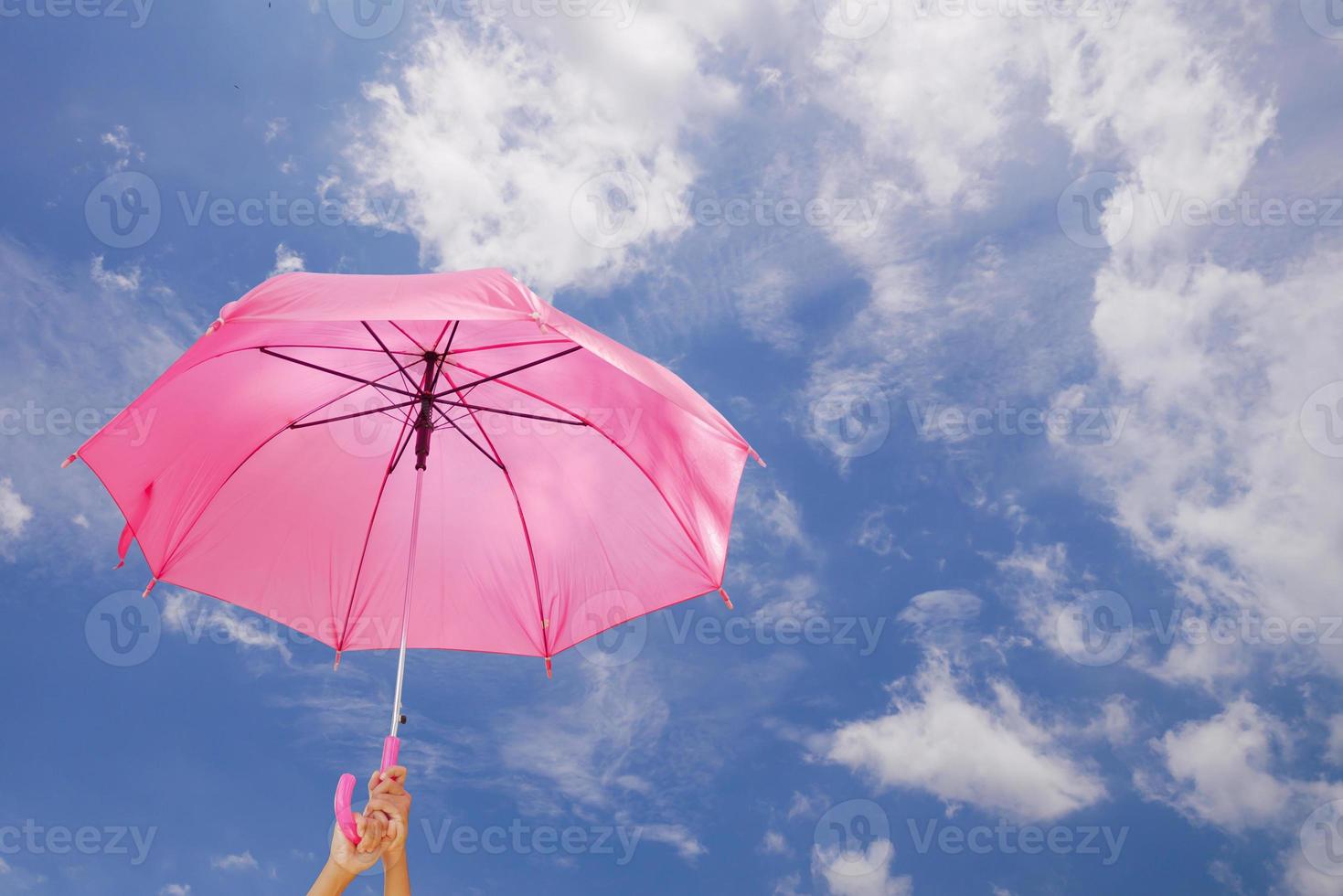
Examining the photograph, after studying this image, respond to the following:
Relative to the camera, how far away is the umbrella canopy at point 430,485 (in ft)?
20.0

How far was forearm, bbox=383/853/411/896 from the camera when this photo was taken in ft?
13.2

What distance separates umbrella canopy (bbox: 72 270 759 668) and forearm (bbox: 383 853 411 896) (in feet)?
7.17

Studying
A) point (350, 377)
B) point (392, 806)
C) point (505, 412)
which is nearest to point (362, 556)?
point (350, 377)

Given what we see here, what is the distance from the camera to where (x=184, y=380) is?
591 centimetres

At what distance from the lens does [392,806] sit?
406 centimetres

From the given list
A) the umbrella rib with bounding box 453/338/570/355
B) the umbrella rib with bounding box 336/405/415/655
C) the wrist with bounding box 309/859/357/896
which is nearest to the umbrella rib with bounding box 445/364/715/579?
the umbrella rib with bounding box 453/338/570/355

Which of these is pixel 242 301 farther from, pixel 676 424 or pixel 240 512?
pixel 676 424

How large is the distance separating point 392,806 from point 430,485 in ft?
9.78

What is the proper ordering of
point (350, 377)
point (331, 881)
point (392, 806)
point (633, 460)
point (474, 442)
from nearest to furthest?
1. point (331, 881)
2. point (392, 806)
3. point (633, 460)
4. point (350, 377)
5. point (474, 442)

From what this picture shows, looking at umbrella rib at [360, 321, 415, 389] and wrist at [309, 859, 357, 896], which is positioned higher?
umbrella rib at [360, 321, 415, 389]

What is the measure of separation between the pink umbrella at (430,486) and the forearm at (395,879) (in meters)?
2.39

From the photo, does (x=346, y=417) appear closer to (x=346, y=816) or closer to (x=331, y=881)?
(x=346, y=816)

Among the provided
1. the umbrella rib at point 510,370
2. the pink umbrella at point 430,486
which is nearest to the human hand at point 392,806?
the pink umbrella at point 430,486

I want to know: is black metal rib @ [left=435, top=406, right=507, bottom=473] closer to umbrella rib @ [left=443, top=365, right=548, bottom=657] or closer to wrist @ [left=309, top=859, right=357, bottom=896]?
umbrella rib @ [left=443, top=365, right=548, bottom=657]
